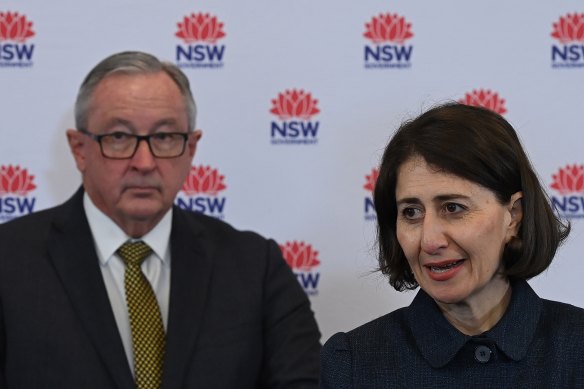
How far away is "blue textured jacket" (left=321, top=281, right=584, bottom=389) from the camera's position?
1651mm

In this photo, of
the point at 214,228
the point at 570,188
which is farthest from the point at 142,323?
the point at 570,188

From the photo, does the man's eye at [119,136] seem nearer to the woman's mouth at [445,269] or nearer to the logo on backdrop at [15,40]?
the logo on backdrop at [15,40]

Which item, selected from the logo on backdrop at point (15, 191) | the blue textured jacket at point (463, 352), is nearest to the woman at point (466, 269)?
the blue textured jacket at point (463, 352)

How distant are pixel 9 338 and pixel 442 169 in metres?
1.14

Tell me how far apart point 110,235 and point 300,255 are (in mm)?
599

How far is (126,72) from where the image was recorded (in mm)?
2455

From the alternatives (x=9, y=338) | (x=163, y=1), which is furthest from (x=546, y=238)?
(x=163, y=1)

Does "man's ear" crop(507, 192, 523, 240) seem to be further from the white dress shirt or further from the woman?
the white dress shirt

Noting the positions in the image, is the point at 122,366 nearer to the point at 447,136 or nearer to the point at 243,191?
the point at 243,191

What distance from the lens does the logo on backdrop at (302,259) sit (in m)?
2.79

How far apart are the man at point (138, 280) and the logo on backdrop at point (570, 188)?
30.9 inches

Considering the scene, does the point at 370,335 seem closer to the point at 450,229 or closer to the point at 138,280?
the point at 450,229

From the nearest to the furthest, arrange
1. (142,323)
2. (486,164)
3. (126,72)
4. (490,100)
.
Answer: (486,164)
(142,323)
(126,72)
(490,100)

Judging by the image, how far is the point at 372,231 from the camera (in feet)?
9.07
